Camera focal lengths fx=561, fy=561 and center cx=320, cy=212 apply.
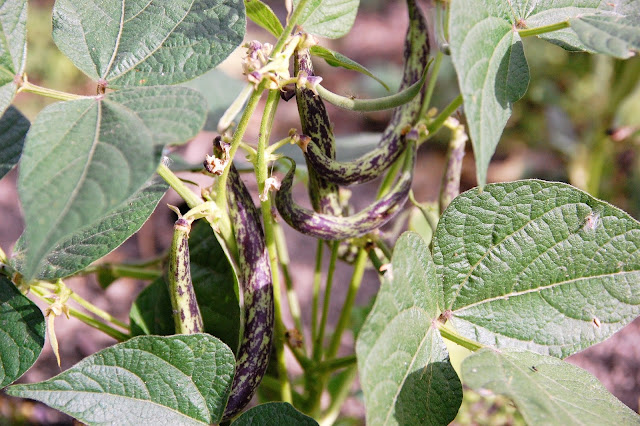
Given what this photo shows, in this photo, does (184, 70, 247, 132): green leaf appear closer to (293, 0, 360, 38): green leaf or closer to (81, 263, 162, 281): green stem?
(81, 263, 162, 281): green stem

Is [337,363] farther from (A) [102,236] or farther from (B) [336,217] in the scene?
(A) [102,236]

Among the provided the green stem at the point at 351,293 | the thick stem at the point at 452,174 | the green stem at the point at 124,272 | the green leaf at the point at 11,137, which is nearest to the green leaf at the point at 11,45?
the green leaf at the point at 11,137

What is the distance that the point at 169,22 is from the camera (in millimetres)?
817

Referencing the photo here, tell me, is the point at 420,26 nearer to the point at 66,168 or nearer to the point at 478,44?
the point at 478,44

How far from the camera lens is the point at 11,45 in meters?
0.77

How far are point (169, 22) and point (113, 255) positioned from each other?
7.50ft

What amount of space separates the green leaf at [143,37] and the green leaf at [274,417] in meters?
0.49

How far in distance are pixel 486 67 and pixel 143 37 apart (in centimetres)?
49

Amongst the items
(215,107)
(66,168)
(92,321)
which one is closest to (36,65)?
(215,107)

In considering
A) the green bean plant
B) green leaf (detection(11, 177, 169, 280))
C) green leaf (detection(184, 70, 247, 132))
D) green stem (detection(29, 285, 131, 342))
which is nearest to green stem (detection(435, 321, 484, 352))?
the green bean plant

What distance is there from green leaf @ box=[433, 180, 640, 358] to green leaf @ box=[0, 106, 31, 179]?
66 cm

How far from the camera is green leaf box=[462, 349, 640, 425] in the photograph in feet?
2.08

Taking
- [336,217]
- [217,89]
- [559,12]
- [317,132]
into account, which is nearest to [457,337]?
[336,217]

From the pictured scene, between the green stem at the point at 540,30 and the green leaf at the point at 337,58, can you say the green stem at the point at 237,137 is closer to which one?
the green leaf at the point at 337,58
